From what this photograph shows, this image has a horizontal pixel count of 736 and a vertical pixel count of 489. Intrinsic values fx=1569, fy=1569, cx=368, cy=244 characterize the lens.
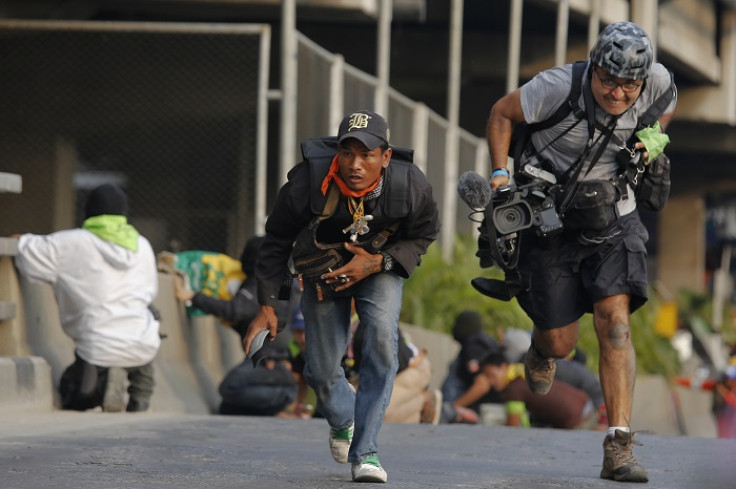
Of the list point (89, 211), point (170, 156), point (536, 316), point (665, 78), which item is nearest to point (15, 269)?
point (89, 211)

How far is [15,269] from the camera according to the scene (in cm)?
1105

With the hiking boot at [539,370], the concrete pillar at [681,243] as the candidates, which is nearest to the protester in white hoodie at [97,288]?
the hiking boot at [539,370]

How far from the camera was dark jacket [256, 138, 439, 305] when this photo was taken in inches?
267

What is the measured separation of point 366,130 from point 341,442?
1.56 meters

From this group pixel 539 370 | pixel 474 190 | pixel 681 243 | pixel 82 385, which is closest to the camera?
pixel 474 190

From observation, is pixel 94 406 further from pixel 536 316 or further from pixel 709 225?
pixel 709 225

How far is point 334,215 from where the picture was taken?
6.80m

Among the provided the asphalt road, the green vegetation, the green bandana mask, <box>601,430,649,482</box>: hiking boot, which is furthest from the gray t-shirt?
the green vegetation

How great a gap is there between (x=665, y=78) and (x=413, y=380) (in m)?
5.62

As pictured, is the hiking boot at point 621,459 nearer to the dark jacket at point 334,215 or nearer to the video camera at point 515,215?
the video camera at point 515,215

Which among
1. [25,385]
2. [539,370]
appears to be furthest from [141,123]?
[539,370]

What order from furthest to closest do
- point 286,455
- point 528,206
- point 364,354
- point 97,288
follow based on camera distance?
point 97,288 → point 286,455 → point 528,206 → point 364,354

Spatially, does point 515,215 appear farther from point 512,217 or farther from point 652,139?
point 652,139

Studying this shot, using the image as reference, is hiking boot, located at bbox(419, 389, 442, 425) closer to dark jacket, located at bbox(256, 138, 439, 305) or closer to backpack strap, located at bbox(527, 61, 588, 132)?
backpack strap, located at bbox(527, 61, 588, 132)
